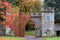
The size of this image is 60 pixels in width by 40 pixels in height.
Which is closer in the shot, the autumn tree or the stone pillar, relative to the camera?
the stone pillar

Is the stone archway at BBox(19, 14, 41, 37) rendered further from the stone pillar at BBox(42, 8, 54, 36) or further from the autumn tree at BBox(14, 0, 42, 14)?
the autumn tree at BBox(14, 0, 42, 14)

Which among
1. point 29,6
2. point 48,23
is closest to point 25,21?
point 48,23

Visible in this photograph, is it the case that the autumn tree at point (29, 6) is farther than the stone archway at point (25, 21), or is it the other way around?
the autumn tree at point (29, 6)

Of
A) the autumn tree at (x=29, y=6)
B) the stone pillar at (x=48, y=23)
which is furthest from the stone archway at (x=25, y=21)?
the autumn tree at (x=29, y=6)

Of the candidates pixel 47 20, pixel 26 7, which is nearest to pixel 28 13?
pixel 26 7

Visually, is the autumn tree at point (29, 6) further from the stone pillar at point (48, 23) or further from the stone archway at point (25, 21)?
the stone pillar at point (48, 23)

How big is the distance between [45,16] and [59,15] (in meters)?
2.47

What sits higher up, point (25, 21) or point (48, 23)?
point (25, 21)

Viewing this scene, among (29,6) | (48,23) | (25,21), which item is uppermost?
(29,6)

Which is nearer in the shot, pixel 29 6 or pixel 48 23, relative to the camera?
pixel 48 23

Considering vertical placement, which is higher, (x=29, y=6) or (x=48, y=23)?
(x=29, y=6)

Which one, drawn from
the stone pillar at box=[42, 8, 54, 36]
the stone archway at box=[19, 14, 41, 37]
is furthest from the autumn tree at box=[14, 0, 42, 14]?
the stone pillar at box=[42, 8, 54, 36]

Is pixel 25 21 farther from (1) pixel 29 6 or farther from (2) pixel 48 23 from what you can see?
(1) pixel 29 6

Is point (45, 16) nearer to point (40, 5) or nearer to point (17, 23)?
point (17, 23)
